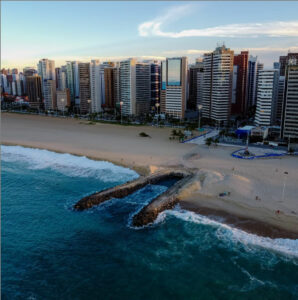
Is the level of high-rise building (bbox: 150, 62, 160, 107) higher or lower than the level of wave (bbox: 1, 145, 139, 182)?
higher

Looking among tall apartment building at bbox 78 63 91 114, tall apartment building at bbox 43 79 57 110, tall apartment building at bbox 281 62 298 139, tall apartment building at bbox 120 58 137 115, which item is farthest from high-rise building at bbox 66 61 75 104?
tall apartment building at bbox 281 62 298 139

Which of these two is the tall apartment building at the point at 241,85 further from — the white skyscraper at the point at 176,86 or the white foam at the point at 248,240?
the white foam at the point at 248,240

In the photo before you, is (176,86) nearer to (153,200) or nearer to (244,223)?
(153,200)

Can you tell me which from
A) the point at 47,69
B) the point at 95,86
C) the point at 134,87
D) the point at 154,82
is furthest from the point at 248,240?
the point at 47,69

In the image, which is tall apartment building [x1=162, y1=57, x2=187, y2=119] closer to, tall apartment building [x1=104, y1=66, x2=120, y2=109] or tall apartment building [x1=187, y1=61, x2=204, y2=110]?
tall apartment building [x1=104, y1=66, x2=120, y2=109]

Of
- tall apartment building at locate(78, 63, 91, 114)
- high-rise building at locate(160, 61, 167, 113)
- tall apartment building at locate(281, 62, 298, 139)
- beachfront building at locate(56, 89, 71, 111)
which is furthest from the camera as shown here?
beachfront building at locate(56, 89, 71, 111)

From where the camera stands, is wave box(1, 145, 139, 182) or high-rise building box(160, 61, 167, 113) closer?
wave box(1, 145, 139, 182)

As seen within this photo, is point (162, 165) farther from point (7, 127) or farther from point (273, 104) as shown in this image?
point (7, 127)
